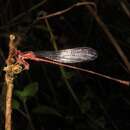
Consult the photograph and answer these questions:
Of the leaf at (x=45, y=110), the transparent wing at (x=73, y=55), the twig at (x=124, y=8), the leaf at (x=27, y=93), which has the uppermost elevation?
the twig at (x=124, y=8)

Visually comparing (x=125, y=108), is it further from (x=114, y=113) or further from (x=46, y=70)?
(x=46, y=70)

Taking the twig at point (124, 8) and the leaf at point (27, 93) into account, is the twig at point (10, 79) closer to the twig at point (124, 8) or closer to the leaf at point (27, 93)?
the leaf at point (27, 93)

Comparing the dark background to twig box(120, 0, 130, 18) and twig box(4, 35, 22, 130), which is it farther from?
twig box(4, 35, 22, 130)

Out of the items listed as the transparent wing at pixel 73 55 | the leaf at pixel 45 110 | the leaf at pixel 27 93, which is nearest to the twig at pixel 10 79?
the transparent wing at pixel 73 55

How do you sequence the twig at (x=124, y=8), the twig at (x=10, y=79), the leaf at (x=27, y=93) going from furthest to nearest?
the twig at (x=124, y=8), the leaf at (x=27, y=93), the twig at (x=10, y=79)

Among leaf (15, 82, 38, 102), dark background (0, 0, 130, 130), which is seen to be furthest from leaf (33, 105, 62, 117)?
leaf (15, 82, 38, 102)

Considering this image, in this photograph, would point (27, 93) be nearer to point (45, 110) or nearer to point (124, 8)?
point (45, 110)

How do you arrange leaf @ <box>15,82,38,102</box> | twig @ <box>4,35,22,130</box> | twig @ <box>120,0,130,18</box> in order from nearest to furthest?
twig @ <box>4,35,22,130</box>
leaf @ <box>15,82,38,102</box>
twig @ <box>120,0,130,18</box>

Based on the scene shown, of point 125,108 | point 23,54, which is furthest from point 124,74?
point 23,54
